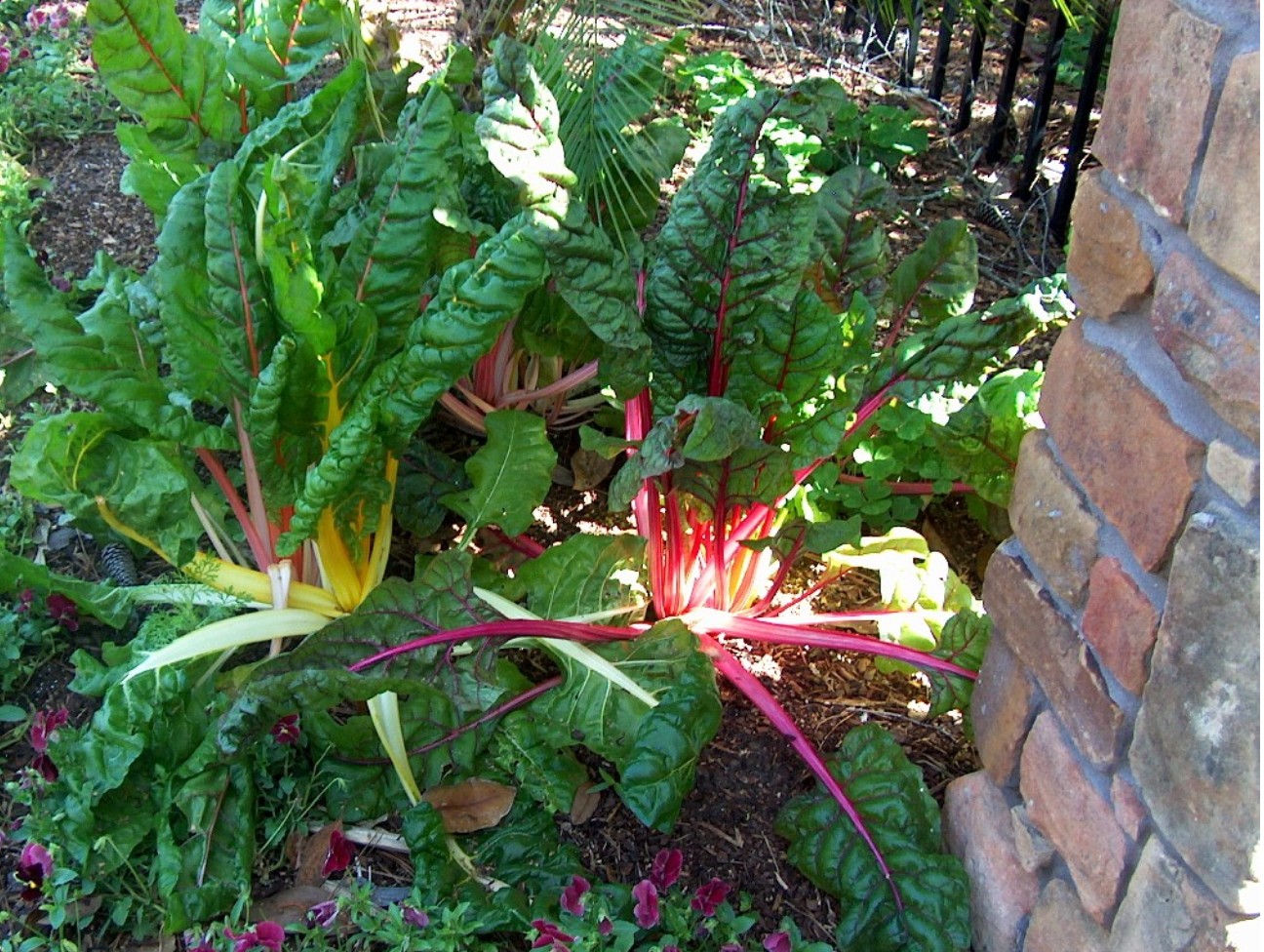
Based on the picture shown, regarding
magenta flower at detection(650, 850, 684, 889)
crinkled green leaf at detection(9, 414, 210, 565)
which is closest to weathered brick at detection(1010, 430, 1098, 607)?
magenta flower at detection(650, 850, 684, 889)

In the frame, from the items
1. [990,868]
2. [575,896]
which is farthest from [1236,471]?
[575,896]

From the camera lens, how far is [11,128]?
3.38 metres

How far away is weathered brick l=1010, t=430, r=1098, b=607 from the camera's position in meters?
1.41

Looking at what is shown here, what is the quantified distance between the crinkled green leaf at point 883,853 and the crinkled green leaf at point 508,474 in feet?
2.18

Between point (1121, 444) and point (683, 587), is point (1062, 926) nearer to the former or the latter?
point (1121, 444)

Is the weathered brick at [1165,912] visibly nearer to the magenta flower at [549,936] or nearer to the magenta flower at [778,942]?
the magenta flower at [778,942]

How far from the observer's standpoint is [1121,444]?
51.4 inches

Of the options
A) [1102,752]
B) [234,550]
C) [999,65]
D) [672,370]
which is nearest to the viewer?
[1102,752]

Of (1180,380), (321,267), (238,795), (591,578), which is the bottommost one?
(238,795)

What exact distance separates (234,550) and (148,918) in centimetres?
66

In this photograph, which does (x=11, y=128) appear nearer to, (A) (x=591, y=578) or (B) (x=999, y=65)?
(A) (x=591, y=578)

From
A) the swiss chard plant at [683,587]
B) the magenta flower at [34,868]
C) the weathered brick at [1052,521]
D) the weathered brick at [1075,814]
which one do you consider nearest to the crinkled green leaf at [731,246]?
the swiss chard plant at [683,587]

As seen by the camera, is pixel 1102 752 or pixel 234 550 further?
pixel 234 550

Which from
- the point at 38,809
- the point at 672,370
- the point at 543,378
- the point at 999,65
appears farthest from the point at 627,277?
the point at 999,65
